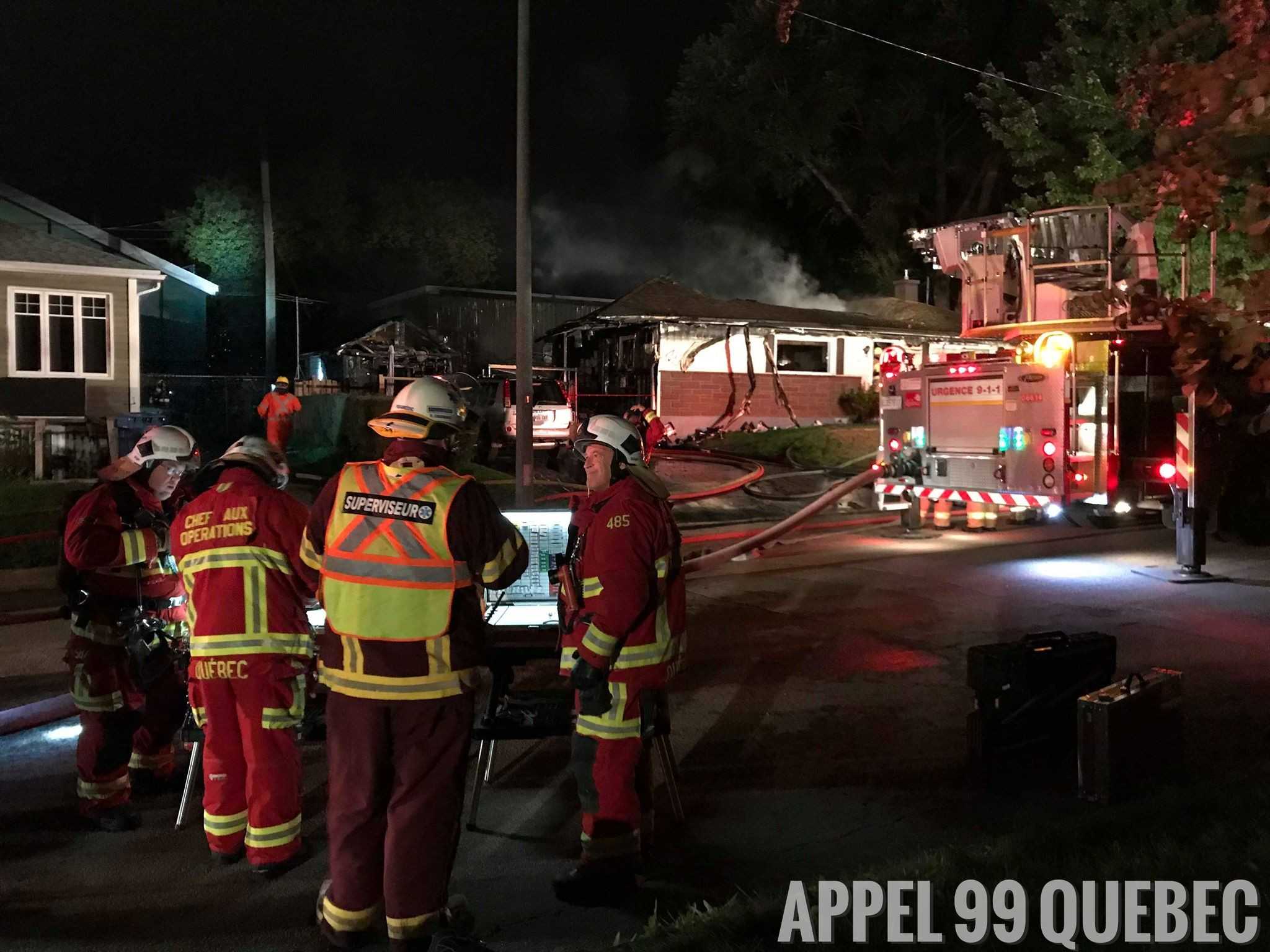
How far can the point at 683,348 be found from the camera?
23719 mm

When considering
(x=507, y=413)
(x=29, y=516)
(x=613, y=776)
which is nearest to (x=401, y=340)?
(x=507, y=413)

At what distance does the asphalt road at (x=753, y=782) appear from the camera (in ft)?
13.7

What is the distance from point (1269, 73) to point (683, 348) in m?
20.6

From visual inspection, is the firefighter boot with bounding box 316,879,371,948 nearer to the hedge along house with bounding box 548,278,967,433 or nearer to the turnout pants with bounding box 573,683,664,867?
the turnout pants with bounding box 573,683,664,867

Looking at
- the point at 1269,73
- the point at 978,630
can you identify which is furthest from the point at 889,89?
the point at 1269,73

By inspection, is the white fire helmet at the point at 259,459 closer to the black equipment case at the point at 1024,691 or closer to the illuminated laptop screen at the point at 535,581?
the illuminated laptop screen at the point at 535,581

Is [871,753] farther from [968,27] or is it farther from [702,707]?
[968,27]

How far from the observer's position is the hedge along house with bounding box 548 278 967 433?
2352 centimetres

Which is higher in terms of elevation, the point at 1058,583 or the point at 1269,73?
the point at 1269,73

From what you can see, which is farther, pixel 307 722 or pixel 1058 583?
pixel 1058 583

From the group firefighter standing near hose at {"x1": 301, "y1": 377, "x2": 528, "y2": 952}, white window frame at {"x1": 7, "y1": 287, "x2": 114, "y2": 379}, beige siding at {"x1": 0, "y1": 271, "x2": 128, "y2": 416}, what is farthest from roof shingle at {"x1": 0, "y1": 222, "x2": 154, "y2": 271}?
firefighter standing near hose at {"x1": 301, "y1": 377, "x2": 528, "y2": 952}

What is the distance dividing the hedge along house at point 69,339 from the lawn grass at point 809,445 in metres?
11.1

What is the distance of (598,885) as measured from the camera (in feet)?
13.8

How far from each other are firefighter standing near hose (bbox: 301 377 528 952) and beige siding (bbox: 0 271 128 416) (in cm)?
1764
